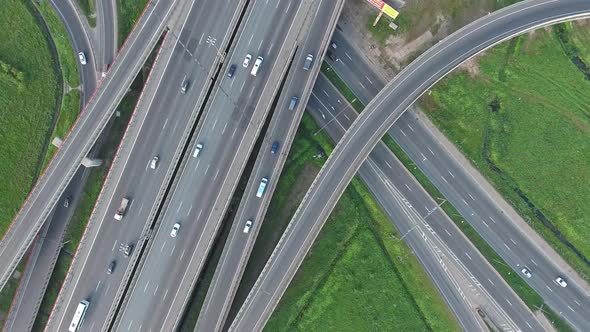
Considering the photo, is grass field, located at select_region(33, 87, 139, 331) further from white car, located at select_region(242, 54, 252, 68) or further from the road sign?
the road sign

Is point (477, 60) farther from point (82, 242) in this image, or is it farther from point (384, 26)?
point (82, 242)

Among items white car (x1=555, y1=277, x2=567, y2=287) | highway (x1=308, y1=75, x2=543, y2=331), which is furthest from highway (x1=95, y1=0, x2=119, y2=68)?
white car (x1=555, y1=277, x2=567, y2=287)

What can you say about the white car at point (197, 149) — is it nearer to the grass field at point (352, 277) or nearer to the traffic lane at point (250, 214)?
the traffic lane at point (250, 214)

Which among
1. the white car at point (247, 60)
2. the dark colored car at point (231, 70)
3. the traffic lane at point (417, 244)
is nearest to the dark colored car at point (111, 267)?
the dark colored car at point (231, 70)

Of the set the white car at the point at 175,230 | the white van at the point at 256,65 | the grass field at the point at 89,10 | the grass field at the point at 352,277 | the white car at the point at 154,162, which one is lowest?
the grass field at the point at 352,277

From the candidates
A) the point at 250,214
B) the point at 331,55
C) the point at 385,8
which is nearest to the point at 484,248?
the point at 250,214

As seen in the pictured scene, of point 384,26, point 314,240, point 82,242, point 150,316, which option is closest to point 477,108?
point 384,26
